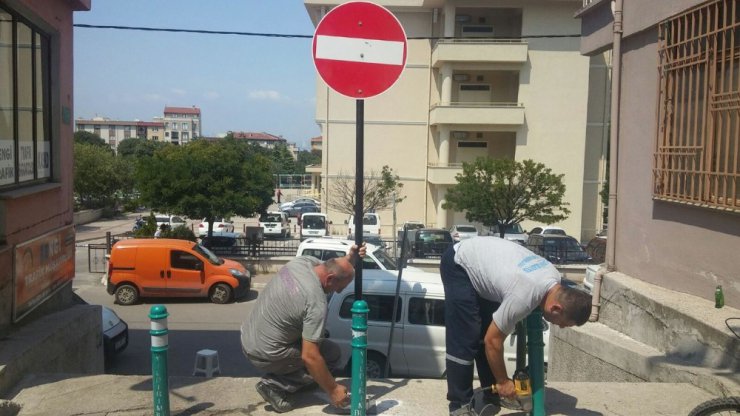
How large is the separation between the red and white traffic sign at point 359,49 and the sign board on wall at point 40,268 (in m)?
2.88

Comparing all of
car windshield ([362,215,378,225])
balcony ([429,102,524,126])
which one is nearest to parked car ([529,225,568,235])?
balcony ([429,102,524,126])

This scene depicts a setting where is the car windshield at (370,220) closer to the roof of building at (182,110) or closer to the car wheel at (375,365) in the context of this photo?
the car wheel at (375,365)

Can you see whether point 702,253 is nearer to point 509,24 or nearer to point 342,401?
point 342,401

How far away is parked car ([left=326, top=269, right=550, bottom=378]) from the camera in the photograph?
29.1ft

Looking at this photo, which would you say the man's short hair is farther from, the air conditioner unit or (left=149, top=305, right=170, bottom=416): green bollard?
the air conditioner unit

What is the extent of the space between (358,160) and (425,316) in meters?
5.17

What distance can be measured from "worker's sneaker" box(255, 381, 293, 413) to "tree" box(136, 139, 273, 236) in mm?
21342

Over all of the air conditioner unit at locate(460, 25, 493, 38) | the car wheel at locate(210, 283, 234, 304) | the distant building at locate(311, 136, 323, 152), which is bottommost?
the car wheel at locate(210, 283, 234, 304)

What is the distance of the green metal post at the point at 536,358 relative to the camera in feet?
12.6

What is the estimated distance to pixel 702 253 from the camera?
5.83m

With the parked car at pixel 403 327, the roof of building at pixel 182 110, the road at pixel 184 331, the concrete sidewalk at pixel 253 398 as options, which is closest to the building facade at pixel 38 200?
the concrete sidewalk at pixel 253 398

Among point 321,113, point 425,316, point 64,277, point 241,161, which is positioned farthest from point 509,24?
point 64,277

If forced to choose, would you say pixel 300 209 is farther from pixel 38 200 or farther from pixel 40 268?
pixel 40 268

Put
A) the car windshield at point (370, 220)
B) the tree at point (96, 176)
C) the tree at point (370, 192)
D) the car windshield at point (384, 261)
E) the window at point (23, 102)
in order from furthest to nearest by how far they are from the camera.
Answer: the tree at point (96, 176), the tree at point (370, 192), the car windshield at point (370, 220), the car windshield at point (384, 261), the window at point (23, 102)
